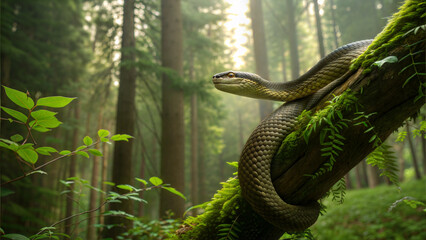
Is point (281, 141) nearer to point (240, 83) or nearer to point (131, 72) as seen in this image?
point (240, 83)

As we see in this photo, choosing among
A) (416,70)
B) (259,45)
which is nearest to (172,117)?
(416,70)

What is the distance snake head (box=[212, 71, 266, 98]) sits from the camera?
234 centimetres

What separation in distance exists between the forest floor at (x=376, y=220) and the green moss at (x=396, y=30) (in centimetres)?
495

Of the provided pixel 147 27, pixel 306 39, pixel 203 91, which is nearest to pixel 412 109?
pixel 203 91

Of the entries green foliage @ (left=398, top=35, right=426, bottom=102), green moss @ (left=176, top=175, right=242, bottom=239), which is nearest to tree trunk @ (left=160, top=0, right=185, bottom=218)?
green moss @ (left=176, top=175, right=242, bottom=239)

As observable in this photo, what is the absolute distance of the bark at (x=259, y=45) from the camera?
11086mm

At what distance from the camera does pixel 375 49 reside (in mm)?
1398

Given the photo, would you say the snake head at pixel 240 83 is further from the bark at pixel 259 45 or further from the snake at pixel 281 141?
the bark at pixel 259 45

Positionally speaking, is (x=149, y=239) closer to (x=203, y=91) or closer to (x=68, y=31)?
(x=203, y=91)

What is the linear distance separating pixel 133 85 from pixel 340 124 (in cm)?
606

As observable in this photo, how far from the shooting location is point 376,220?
8148 mm

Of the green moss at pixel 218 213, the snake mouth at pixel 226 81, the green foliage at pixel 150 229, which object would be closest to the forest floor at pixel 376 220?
the green foliage at pixel 150 229

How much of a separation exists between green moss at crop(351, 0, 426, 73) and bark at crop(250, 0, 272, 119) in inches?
383

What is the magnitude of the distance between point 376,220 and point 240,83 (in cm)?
878
